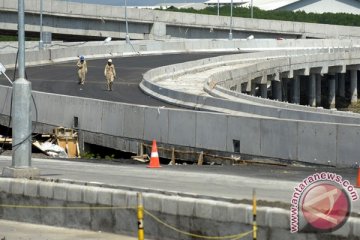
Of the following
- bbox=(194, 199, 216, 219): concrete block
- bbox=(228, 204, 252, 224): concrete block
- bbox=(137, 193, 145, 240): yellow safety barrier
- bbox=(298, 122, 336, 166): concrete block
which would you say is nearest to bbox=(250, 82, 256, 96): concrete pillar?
bbox=(298, 122, 336, 166): concrete block

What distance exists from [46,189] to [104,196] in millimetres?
1437

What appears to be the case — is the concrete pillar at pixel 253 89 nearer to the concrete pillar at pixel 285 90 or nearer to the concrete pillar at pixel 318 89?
the concrete pillar at pixel 285 90

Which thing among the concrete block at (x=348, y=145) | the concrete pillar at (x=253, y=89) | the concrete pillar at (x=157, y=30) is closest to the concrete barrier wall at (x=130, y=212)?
the concrete block at (x=348, y=145)

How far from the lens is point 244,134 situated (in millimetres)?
25281

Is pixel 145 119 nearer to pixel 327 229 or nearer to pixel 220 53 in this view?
pixel 327 229

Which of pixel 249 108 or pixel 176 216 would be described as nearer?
pixel 176 216

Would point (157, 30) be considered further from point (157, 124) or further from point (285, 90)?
point (157, 124)

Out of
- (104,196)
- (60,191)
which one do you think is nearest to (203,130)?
(60,191)

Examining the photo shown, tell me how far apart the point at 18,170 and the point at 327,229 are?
6758mm

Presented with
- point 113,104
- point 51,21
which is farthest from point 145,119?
point 51,21

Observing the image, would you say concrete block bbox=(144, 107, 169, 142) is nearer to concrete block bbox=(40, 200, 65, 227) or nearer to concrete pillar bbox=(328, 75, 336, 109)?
concrete block bbox=(40, 200, 65, 227)

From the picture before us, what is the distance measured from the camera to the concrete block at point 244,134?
81.6 ft

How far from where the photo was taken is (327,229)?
1361 centimetres

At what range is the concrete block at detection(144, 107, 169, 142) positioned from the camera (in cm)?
2817
